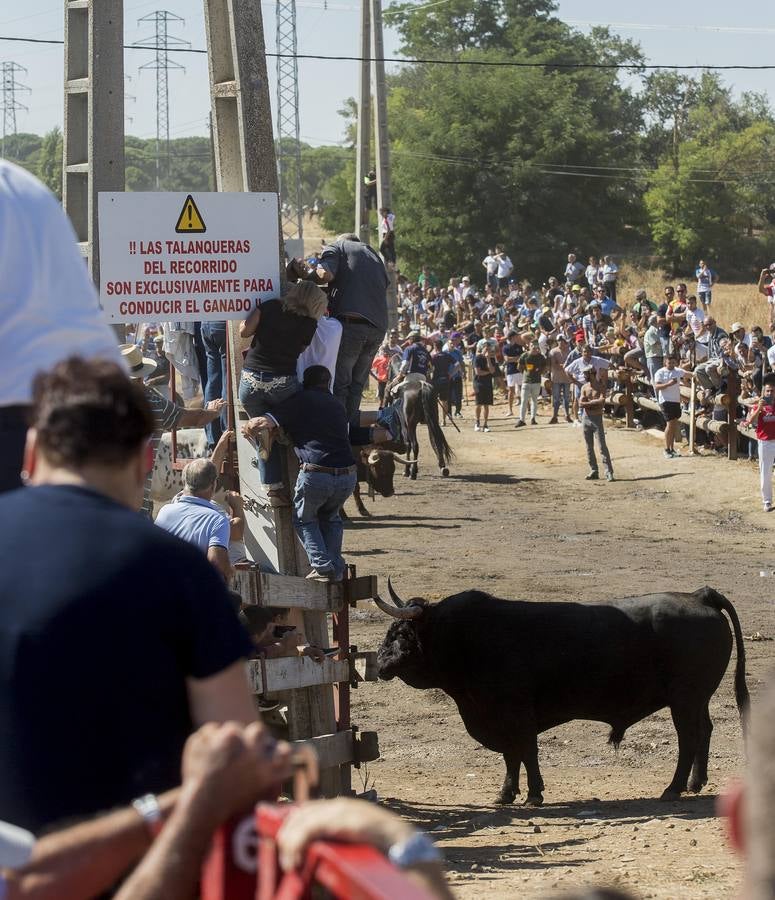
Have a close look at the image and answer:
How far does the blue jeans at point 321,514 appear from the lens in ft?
Result: 28.3

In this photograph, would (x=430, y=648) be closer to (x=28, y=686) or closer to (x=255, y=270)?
(x=255, y=270)

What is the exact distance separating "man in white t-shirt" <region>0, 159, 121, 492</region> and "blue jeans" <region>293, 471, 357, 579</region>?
17.7ft

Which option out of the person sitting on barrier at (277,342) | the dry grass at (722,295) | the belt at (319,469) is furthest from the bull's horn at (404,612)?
the dry grass at (722,295)

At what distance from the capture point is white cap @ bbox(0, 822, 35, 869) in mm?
2311

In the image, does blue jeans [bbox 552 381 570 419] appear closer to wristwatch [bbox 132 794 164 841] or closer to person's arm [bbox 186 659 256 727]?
person's arm [bbox 186 659 256 727]

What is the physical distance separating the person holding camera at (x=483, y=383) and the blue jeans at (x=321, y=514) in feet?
70.0

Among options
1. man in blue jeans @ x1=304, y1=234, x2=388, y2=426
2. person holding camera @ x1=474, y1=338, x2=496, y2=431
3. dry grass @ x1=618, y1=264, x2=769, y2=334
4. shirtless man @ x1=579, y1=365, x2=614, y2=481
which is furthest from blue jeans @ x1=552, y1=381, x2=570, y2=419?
man in blue jeans @ x1=304, y1=234, x2=388, y2=426

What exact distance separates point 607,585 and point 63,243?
13.7 m

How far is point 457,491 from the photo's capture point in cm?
2417

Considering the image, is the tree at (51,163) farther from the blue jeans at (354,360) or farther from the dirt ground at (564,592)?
the blue jeans at (354,360)

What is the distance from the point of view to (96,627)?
2.49m

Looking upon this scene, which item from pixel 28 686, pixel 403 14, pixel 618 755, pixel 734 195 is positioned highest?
pixel 403 14

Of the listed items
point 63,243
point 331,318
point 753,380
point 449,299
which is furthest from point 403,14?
point 63,243

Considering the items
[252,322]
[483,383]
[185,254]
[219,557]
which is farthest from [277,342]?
[483,383]
